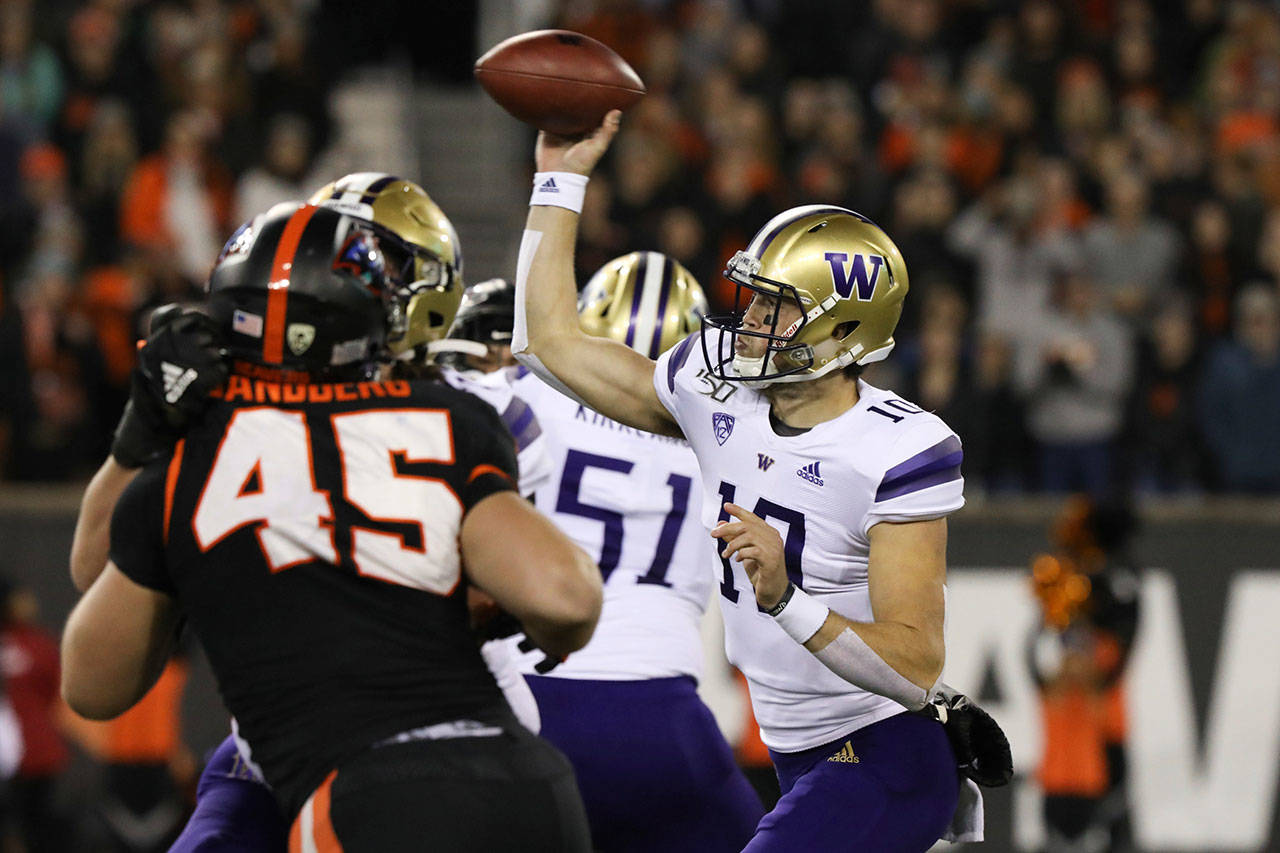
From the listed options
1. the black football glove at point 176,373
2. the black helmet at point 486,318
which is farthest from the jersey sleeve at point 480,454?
the black helmet at point 486,318

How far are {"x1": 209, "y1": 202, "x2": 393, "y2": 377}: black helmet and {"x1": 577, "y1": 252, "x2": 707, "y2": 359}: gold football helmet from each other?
1.90 m

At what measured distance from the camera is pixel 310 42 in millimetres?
11766

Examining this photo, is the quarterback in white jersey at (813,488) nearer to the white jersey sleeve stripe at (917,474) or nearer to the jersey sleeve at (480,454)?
the white jersey sleeve stripe at (917,474)

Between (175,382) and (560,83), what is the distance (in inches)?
55.8

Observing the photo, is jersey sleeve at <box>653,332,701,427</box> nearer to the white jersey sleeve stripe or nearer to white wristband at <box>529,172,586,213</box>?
white wristband at <box>529,172,586,213</box>

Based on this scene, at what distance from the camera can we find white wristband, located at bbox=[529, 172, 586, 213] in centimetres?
406

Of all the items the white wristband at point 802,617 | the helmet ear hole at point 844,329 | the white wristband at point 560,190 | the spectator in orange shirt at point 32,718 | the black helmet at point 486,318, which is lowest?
the spectator in orange shirt at point 32,718

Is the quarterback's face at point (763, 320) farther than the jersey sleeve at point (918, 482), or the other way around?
the quarterback's face at point (763, 320)

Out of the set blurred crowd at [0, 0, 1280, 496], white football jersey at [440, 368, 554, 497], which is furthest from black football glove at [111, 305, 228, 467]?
blurred crowd at [0, 0, 1280, 496]

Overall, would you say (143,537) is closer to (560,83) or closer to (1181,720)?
(560,83)

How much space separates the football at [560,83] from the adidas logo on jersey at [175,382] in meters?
1.34

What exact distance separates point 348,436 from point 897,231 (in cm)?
785

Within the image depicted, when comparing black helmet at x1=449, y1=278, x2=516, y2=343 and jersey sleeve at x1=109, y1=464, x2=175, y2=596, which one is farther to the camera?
black helmet at x1=449, y1=278, x2=516, y2=343

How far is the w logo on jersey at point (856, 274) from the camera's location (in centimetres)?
395
